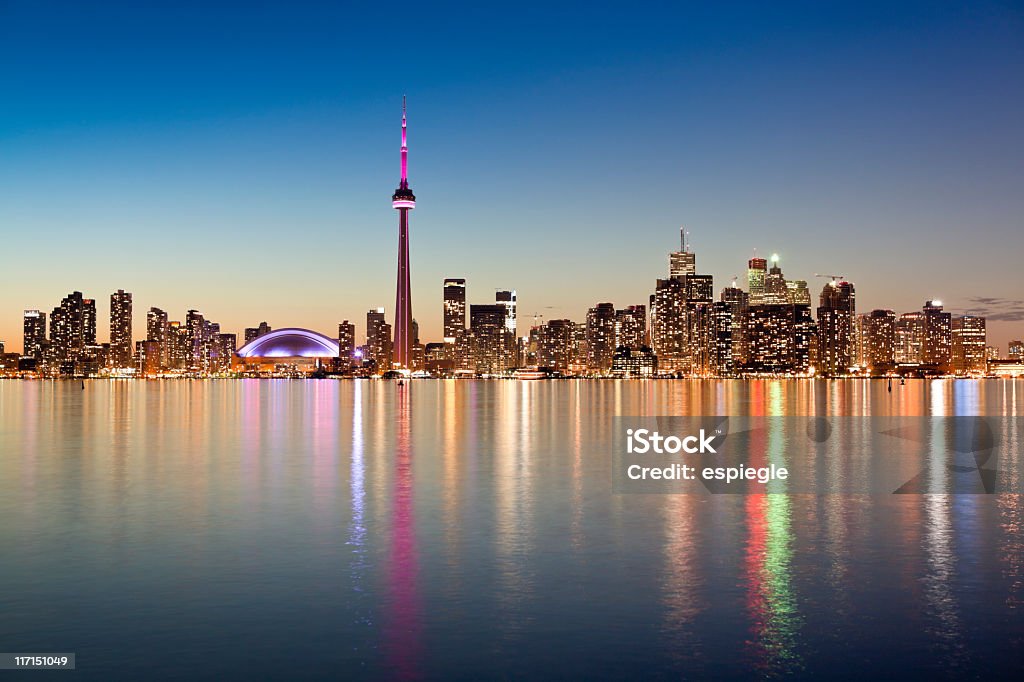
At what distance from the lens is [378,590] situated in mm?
19188

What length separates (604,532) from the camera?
25578 mm

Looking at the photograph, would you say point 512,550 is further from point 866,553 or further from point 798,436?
point 798,436

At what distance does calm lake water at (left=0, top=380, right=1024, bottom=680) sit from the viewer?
14891 mm

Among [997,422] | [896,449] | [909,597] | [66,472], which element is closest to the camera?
[909,597]

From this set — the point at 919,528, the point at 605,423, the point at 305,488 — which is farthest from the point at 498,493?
the point at 605,423

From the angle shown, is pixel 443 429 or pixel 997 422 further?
pixel 997 422

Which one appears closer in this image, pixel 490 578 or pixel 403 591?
pixel 403 591

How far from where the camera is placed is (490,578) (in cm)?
2022

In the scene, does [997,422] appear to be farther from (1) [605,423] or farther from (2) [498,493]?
(2) [498,493]

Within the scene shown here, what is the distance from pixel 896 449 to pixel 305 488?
33.0 m

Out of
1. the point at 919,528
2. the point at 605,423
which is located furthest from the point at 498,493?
the point at 605,423

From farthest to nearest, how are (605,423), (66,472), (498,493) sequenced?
(605,423), (66,472), (498,493)

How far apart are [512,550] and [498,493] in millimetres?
10171

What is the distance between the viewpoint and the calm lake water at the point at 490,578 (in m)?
14.9
